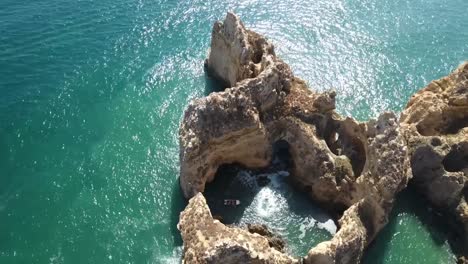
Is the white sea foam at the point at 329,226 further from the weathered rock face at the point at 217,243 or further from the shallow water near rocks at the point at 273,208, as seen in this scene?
the weathered rock face at the point at 217,243

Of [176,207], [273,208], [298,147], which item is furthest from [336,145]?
[176,207]

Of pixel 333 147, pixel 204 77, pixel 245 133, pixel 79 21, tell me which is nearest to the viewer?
pixel 245 133

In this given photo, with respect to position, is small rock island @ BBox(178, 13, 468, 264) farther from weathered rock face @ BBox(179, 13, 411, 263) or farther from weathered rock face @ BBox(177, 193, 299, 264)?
weathered rock face @ BBox(177, 193, 299, 264)

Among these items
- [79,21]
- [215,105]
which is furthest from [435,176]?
[79,21]

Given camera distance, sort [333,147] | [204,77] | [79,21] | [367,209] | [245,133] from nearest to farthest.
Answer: [367,209] → [245,133] → [333,147] → [204,77] → [79,21]

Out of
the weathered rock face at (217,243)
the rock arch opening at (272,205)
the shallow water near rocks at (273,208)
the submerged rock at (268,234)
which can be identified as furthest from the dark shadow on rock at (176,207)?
the submerged rock at (268,234)

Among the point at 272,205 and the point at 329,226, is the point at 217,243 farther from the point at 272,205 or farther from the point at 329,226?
the point at 329,226

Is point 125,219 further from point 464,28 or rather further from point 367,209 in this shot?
point 464,28
